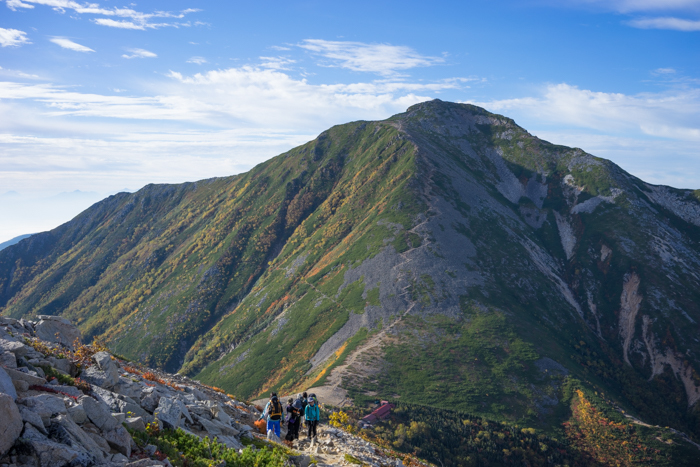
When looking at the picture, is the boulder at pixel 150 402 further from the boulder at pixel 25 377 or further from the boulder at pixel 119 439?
the boulder at pixel 25 377

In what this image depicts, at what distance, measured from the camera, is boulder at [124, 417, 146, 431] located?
15.3 meters

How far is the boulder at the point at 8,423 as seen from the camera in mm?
10477

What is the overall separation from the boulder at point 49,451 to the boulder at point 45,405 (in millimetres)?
754

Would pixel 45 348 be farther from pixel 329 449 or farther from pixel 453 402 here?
pixel 453 402

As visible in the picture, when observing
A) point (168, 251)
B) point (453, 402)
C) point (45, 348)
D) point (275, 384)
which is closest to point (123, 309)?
point (168, 251)

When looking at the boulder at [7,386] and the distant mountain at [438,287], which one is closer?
the boulder at [7,386]

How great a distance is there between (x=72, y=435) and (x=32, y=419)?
131 centimetres

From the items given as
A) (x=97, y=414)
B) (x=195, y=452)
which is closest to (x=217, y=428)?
(x=195, y=452)

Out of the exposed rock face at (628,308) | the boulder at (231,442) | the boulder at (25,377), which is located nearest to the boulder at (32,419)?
the boulder at (25,377)

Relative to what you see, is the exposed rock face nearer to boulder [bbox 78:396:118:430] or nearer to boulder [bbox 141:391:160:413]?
boulder [bbox 141:391:160:413]

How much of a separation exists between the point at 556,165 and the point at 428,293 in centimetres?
11783

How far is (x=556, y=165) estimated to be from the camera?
17138 cm

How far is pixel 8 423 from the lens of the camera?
10703 mm

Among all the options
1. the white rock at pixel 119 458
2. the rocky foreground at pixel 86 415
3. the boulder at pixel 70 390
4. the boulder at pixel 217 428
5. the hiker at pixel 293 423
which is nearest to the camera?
the rocky foreground at pixel 86 415
